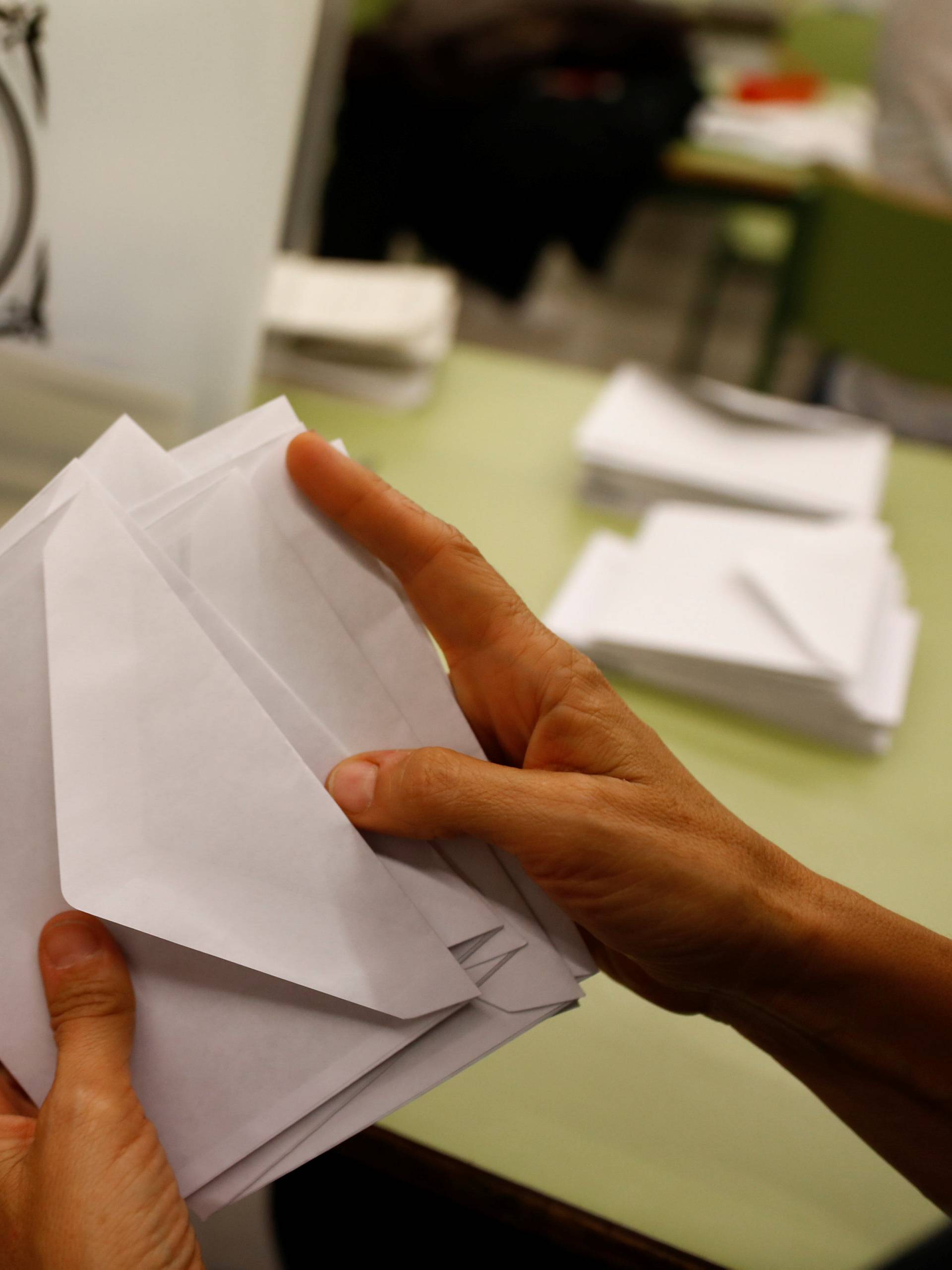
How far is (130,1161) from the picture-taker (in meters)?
0.43

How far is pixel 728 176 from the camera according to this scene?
2271mm

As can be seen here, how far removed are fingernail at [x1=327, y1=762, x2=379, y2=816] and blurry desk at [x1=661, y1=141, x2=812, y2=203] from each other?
2127mm

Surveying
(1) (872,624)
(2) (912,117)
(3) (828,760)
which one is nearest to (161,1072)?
(3) (828,760)

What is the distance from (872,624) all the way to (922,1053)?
397 mm

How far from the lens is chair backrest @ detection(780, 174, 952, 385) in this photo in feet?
4.77

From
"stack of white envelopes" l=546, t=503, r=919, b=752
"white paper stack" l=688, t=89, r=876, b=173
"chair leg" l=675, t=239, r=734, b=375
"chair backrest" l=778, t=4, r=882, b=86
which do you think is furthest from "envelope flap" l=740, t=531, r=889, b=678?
"chair backrest" l=778, t=4, r=882, b=86

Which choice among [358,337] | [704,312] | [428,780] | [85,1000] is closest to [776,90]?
[704,312]

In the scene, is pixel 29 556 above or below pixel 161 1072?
above

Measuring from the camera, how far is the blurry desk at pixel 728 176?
7.23 feet

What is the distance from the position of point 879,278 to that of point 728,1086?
53.8 inches

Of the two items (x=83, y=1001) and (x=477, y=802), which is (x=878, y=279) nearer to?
(x=477, y=802)

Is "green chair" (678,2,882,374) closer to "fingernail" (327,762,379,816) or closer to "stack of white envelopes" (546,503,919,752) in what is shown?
"stack of white envelopes" (546,503,919,752)

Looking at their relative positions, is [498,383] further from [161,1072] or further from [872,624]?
[161,1072]

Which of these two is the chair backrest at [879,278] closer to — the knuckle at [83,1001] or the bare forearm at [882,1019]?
the bare forearm at [882,1019]
